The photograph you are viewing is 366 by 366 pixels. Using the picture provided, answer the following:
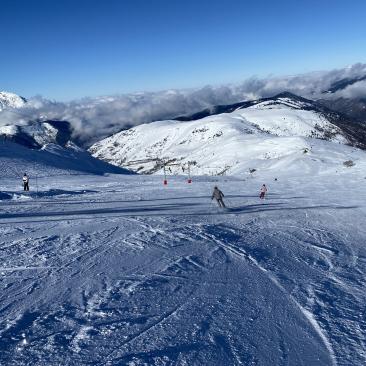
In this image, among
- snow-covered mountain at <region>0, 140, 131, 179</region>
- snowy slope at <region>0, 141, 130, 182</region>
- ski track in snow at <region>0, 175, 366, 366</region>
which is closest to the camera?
ski track in snow at <region>0, 175, 366, 366</region>

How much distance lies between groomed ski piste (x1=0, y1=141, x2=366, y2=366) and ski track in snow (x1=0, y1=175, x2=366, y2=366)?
42 mm

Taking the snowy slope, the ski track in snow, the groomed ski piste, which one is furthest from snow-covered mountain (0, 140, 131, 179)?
the ski track in snow

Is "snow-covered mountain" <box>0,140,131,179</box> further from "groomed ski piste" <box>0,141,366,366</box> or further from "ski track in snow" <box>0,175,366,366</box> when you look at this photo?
"ski track in snow" <box>0,175,366,366</box>

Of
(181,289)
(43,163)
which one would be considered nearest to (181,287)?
(181,289)

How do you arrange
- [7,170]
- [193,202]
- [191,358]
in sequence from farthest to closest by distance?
[7,170] → [193,202] → [191,358]

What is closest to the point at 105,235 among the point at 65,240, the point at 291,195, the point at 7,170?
the point at 65,240

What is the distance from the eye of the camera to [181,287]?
13.2m

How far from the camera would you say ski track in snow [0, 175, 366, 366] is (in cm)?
956

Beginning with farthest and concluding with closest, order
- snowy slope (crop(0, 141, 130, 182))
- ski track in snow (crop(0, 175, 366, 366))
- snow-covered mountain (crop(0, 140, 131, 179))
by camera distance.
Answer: snow-covered mountain (crop(0, 140, 131, 179)) → snowy slope (crop(0, 141, 130, 182)) → ski track in snow (crop(0, 175, 366, 366))

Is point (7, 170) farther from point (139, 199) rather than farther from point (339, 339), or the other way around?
point (339, 339)

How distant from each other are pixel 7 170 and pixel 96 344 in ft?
156

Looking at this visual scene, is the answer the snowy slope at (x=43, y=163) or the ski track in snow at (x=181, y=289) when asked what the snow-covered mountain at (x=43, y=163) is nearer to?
the snowy slope at (x=43, y=163)

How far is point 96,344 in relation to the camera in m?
9.64

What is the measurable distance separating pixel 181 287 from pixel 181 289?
0.17 metres
